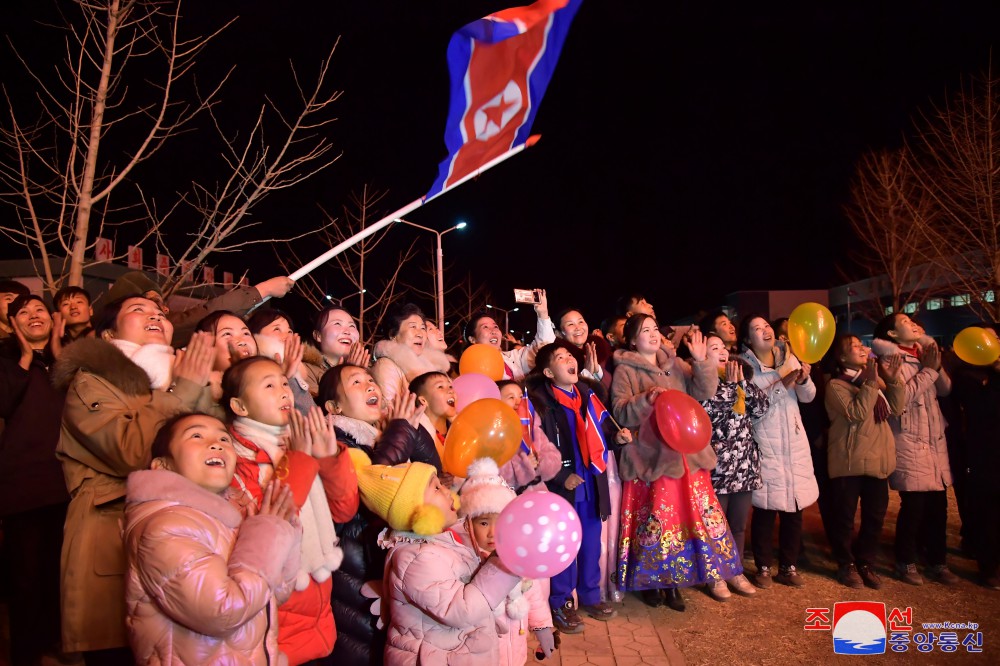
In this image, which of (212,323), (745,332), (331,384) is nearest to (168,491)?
(331,384)

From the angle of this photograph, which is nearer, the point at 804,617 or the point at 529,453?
the point at 529,453

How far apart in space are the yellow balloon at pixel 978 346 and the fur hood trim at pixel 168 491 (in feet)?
19.2

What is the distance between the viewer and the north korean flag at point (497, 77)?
7.77m

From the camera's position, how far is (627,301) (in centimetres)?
677

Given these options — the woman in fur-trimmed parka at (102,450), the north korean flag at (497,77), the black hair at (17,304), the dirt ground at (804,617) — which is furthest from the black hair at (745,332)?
the black hair at (17,304)

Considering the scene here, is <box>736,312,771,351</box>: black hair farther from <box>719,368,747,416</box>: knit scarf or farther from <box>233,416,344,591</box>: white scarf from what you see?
<box>233,416,344,591</box>: white scarf

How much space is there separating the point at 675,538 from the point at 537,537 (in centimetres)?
292

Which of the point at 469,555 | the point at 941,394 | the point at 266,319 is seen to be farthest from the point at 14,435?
the point at 941,394

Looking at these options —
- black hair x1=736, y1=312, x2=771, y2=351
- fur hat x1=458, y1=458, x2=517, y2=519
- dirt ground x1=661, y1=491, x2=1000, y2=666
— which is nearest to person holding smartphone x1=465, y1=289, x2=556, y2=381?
black hair x1=736, y1=312, x2=771, y2=351

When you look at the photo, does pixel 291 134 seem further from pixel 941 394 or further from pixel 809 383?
pixel 941 394

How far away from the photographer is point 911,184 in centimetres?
1683

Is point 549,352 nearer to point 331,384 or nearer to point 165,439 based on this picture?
point 331,384

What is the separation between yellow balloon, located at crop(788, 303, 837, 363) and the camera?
550 centimetres

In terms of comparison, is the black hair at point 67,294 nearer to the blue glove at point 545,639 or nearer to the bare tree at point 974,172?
the blue glove at point 545,639
